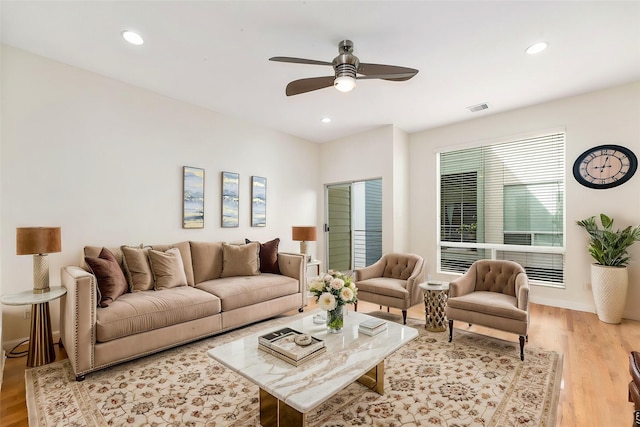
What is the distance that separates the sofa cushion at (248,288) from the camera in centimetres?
324

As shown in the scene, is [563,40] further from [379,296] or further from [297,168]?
[297,168]

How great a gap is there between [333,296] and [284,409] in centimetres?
80

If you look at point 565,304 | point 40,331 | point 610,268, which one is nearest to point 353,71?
point 40,331

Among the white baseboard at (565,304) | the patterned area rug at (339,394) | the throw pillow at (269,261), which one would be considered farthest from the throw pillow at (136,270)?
the white baseboard at (565,304)

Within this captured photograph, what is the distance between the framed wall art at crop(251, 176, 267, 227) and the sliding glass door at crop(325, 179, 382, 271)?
1.45 meters

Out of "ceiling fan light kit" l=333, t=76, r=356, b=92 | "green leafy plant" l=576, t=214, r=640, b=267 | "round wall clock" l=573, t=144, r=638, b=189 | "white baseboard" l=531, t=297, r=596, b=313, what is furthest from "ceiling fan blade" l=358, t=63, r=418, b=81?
"white baseboard" l=531, t=297, r=596, b=313

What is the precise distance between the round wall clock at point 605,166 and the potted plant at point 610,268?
46 centimetres

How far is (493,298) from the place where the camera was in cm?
300

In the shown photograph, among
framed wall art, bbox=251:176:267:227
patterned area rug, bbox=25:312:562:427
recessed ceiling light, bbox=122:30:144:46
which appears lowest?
patterned area rug, bbox=25:312:562:427

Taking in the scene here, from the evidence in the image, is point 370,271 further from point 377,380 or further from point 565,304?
point 565,304

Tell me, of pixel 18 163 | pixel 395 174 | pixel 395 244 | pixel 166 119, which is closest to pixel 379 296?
pixel 395 244

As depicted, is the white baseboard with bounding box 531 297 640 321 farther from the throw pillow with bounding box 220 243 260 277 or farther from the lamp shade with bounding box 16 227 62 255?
the lamp shade with bounding box 16 227 62 255

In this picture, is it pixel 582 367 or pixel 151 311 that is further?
pixel 151 311

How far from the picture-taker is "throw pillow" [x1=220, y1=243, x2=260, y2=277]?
12.8ft
